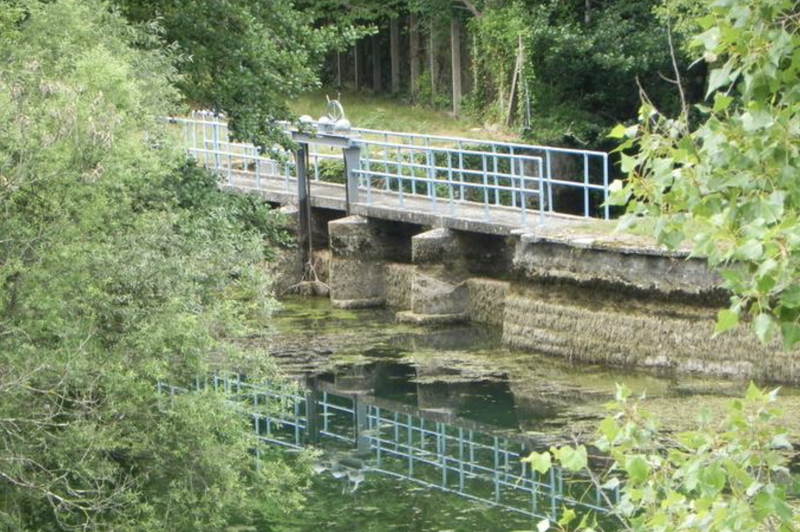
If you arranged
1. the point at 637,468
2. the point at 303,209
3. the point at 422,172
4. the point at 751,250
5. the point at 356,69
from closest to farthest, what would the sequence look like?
the point at 751,250 < the point at 637,468 < the point at 303,209 < the point at 422,172 < the point at 356,69

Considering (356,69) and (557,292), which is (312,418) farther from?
(356,69)

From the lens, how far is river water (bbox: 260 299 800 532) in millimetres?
14328

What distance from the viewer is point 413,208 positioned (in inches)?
945

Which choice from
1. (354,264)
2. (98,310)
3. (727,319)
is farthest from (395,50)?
(727,319)

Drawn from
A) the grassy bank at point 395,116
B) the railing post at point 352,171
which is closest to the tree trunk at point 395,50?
the grassy bank at point 395,116

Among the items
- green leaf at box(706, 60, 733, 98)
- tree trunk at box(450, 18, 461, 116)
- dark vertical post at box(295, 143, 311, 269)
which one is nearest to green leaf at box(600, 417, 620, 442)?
green leaf at box(706, 60, 733, 98)

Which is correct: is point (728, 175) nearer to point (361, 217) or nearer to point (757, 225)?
point (757, 225)

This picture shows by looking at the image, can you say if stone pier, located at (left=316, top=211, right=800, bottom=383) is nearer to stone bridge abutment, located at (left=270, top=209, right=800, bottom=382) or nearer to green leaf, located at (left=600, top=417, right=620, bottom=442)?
stone bridge abutment, located at (left=270, top=209, right=800, bottom=382)

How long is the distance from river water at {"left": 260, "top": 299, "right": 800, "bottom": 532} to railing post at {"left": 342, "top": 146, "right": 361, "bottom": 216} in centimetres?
242

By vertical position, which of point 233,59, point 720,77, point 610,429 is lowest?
point 610,429

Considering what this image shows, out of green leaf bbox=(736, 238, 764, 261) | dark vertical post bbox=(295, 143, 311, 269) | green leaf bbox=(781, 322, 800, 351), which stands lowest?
dark vertical post bbox=(295, 143, 311, 269)

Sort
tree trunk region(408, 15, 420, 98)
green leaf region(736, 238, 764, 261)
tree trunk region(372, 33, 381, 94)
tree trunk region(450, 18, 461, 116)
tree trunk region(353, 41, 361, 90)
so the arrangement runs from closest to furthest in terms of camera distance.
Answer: green leaf region(736, 238, 764, 261) < tree trunk region(450, 18, 461, 116) < tree trunk region(408, 15, 420, 98) < tree trunk region(372, 33, 381, 94) < tree trunk region(353, 41, 361, 90)

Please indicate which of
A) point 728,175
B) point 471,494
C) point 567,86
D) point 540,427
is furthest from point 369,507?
point 567,86

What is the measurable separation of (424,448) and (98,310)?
6318mm
